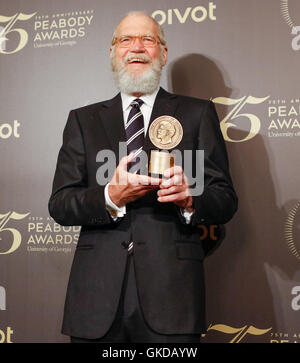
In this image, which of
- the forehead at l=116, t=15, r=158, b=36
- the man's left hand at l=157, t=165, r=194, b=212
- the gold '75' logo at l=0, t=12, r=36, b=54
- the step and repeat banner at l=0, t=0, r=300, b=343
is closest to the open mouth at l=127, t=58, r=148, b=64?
the forehead at l=116, t=15, r=158, b=36

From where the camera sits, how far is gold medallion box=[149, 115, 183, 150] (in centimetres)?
176

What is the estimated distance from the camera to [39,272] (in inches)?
103

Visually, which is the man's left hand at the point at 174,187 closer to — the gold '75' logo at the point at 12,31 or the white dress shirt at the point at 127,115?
the white dress shirt at the point at 127,115

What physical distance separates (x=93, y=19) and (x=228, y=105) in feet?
2.96

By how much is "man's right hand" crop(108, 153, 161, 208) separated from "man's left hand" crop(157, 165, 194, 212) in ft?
0.10

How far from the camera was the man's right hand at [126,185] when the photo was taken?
1624 mm

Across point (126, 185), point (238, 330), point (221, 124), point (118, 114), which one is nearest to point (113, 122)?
point (118, 114)

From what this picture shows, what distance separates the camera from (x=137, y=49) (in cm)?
204

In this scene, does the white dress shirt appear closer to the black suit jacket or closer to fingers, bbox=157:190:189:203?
the black suit jacket

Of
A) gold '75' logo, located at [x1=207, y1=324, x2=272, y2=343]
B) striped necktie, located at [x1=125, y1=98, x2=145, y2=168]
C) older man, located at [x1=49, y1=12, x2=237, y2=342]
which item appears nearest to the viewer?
older man, located at [x1=49, y1=12, x2=237, y2=342]

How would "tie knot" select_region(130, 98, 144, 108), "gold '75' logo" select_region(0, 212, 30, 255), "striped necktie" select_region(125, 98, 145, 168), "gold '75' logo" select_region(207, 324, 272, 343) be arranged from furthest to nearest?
1. "gold '75' logo" select_region(0, 212, 30, 255)
2. "gold '75' logo" select_region(207, 324, 272, 343)
3. "tie knot" select_region(130, 98, 144, 108)
4. "striped necktie" select_region(125, 98, 145, 168)

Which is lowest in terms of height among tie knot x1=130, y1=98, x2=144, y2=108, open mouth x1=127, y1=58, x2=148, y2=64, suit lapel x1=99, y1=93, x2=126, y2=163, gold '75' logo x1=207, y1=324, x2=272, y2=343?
gold '75' logo x1=207, y1=324, x2=272, y2=343

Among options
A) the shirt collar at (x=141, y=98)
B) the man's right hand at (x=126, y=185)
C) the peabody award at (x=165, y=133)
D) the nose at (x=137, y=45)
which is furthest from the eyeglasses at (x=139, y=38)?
the man's right hand at (x=126, y=185)

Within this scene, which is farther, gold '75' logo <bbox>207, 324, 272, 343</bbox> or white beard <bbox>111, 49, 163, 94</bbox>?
gold '75' logo <bbox>207, 324, 272, 343</bbox>
